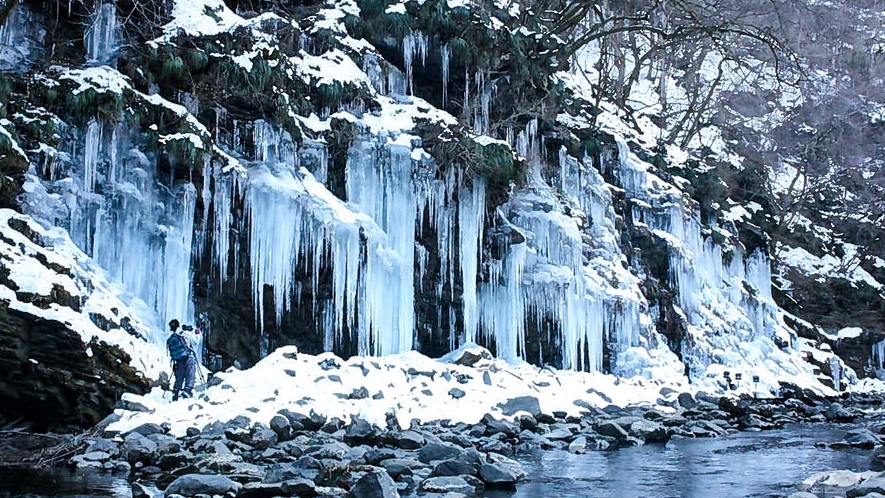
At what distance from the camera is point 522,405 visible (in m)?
10.9

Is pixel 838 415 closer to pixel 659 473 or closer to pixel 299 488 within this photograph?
pixel 659 473

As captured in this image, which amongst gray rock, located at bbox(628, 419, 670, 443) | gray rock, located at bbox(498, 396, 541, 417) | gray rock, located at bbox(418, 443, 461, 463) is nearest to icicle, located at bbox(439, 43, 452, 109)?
gray rock, located at bbox(498, 396, 541, 417)

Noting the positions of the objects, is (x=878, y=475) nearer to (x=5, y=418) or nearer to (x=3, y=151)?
(x=5, y=418)

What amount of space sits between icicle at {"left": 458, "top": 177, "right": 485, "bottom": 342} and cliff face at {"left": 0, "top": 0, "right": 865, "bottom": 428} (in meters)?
0.04

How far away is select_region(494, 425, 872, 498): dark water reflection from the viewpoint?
21.3ft

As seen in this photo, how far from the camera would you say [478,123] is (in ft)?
50.9

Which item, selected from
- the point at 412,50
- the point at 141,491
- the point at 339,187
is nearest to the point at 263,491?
the point at 141,491

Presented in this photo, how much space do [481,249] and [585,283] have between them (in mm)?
2175

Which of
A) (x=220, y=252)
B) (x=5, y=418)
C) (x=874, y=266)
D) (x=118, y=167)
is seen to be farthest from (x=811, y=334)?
(x=5, y=418)

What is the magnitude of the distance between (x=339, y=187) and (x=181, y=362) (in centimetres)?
423

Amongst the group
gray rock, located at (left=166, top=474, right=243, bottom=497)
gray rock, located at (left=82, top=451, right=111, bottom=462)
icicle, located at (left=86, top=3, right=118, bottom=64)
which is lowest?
gray rock, located at (left=166, top=474, right=243, bottom=497)

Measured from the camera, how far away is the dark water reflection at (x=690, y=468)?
648 centimetres

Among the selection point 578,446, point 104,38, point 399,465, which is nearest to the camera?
point 399,465

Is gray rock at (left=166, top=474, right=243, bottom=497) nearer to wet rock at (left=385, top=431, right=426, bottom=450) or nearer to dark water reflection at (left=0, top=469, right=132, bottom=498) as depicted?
dark water reflection at (left=0, top=469, right=132, bottom=498)
